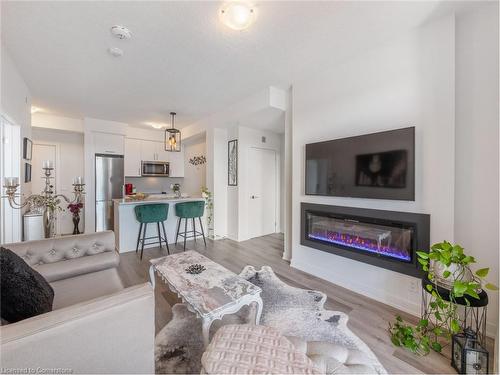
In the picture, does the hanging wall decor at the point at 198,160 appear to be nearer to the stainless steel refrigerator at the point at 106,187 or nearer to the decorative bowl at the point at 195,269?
the stainless steel refrigerator at the point at 106,187

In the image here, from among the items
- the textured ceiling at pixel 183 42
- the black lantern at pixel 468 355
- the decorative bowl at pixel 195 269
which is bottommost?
→ the black lantern at pixel 468 355

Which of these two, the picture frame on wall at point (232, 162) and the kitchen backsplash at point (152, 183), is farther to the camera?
the kitchen backsplash at point (152, 183)

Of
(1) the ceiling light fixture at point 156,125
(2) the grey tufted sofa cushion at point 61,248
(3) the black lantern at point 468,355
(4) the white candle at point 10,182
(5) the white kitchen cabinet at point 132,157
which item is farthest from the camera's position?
(5) the white kitchen cabinet at point 132,157

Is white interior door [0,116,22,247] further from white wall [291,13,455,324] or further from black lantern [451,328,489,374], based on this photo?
black lantern [451,328,489,374]

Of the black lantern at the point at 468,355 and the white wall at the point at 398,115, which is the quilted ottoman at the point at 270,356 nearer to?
the black lantern at the point at 468,355

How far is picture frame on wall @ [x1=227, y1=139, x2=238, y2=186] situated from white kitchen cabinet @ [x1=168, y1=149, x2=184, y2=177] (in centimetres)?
241

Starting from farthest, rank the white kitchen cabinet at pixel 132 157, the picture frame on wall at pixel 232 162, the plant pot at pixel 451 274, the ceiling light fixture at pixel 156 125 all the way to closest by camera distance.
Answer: the white kitchen cabinet at pixel 132 157 < the ceiling light fixture at pixel 156 125 < the picture frame on wall at pixel 232 162 < the plant pot at pixel 451 274

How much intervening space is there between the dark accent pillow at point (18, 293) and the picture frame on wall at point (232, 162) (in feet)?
11.3

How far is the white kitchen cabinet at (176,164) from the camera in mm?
6426

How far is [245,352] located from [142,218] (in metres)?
3.09

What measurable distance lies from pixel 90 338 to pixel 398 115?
9.18ft

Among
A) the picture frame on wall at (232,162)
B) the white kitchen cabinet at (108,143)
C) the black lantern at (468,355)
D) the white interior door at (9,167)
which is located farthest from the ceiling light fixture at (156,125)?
the black lantern at (468,355)

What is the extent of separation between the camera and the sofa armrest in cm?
84

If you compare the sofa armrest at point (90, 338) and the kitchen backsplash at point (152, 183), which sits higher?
the kitchen backsplash at point (152, 183)
